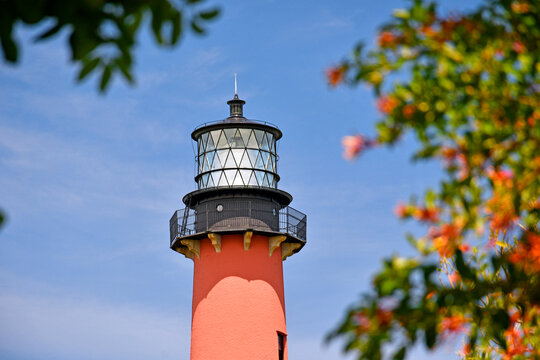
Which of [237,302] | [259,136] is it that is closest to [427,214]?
[237,302]

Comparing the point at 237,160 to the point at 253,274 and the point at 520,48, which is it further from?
the point at 520,48

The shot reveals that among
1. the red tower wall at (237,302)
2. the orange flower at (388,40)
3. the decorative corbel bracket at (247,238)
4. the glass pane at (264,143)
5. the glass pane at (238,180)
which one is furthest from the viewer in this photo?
the glass pane at (264,143)

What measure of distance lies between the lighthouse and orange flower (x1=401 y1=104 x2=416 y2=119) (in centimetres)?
1815

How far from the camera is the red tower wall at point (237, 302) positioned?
73.5 ft

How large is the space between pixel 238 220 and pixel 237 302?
2.35 m

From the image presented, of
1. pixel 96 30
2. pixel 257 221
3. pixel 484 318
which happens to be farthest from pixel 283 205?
pixel 96 30

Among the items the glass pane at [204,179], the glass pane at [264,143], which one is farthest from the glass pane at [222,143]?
the glass pane at [264,143]

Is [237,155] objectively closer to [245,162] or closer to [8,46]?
[245,162]

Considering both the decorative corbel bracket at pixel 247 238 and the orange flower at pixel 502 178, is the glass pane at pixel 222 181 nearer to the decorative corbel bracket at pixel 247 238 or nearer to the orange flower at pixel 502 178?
the decorative corbel bracket at pixel 247 238

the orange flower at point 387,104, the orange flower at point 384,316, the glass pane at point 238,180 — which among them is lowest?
the orange flower at point 384,316

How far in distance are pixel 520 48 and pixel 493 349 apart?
4.57 meters

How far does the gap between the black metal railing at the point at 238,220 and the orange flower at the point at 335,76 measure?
17977 millimetres

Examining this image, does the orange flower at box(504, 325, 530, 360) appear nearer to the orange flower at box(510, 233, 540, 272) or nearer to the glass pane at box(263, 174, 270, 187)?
the orange flower at box(510, 233, 540, 272)

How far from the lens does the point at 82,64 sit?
3576mm
